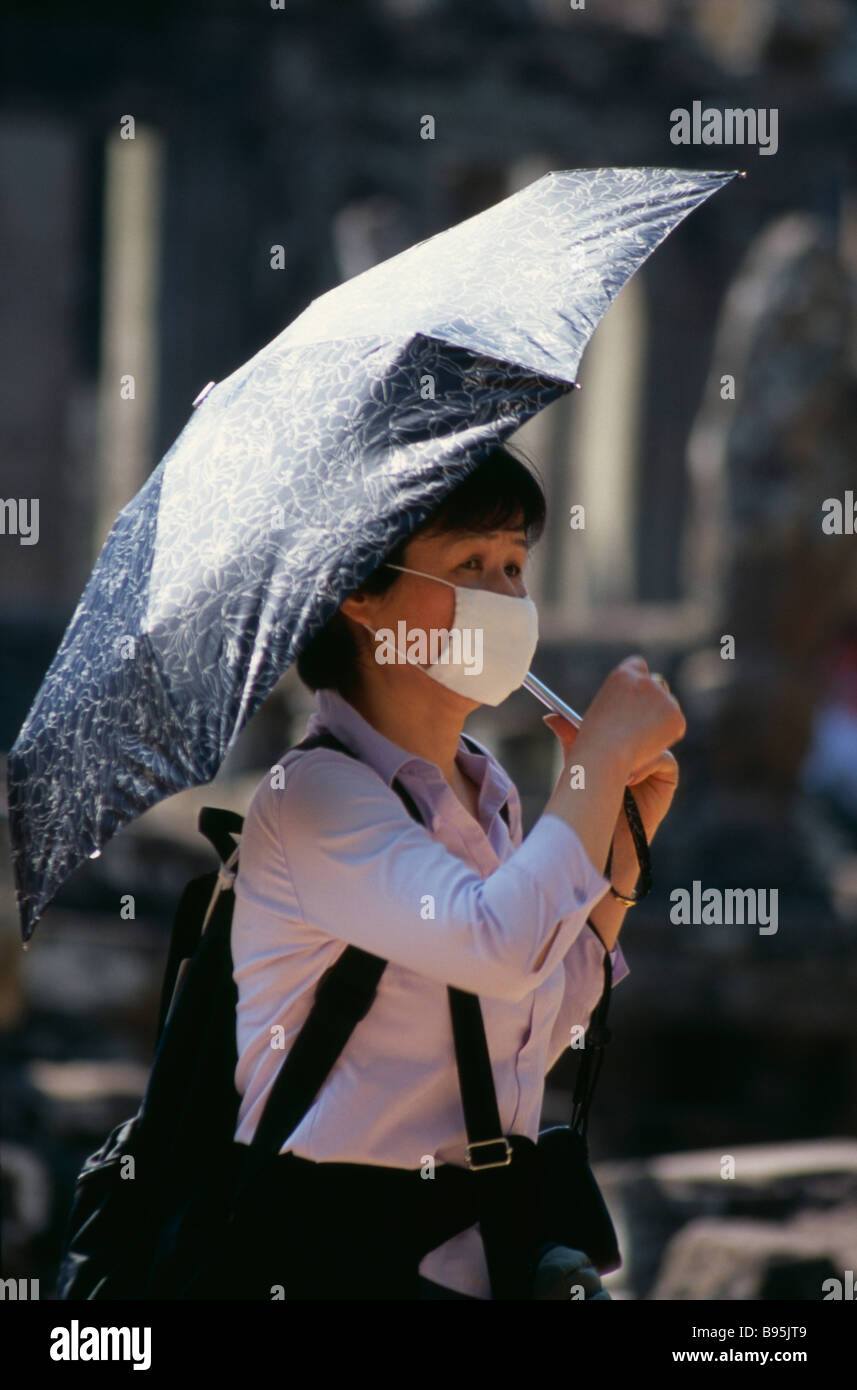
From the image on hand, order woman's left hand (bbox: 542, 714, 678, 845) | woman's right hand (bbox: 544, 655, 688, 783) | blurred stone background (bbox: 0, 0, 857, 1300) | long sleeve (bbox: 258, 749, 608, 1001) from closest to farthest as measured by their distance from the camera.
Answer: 1. long sleeve (bbox: 258, 749, 608, 1001)
2. woman's right hand (bbox: 544, 655, 688, 783)
3. woman's left hand (bbox: 542, 714, 678, 845)
4. blurred stone background (bbox: 0, 0, 857, 1300)

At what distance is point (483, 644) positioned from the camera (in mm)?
1892

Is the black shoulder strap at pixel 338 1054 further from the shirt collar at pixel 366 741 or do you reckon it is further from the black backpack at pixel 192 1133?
the shirt collar at pixel 366 741

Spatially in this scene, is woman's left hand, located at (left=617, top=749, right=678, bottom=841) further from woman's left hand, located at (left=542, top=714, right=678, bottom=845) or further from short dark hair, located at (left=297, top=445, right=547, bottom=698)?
short dark hair, located at (left=297, top=445, right=547, bottom=698)

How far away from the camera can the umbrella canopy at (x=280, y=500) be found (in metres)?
1.77

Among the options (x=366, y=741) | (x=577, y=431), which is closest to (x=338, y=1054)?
(x=366, y=741)

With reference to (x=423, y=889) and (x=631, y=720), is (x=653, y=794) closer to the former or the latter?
(x=631, y=720)

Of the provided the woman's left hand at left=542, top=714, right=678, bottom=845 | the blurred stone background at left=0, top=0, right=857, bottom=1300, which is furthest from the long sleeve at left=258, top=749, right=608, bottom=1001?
the blurred stone background at left=0, top=0, right=857, bottom=1300

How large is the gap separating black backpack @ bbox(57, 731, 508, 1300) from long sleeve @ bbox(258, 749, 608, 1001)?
6 cm

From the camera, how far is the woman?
172cm

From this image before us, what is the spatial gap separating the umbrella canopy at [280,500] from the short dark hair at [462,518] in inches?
3.2

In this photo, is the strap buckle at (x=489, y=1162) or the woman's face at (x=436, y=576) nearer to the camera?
the strap buckle at (x=489, y=1162)

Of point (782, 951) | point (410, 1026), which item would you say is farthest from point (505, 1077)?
point (782, 951)

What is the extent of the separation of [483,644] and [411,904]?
0.31 meters

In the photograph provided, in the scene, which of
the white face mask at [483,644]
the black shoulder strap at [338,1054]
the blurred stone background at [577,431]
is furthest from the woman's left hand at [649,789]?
the blurred stone background at [577,431]
